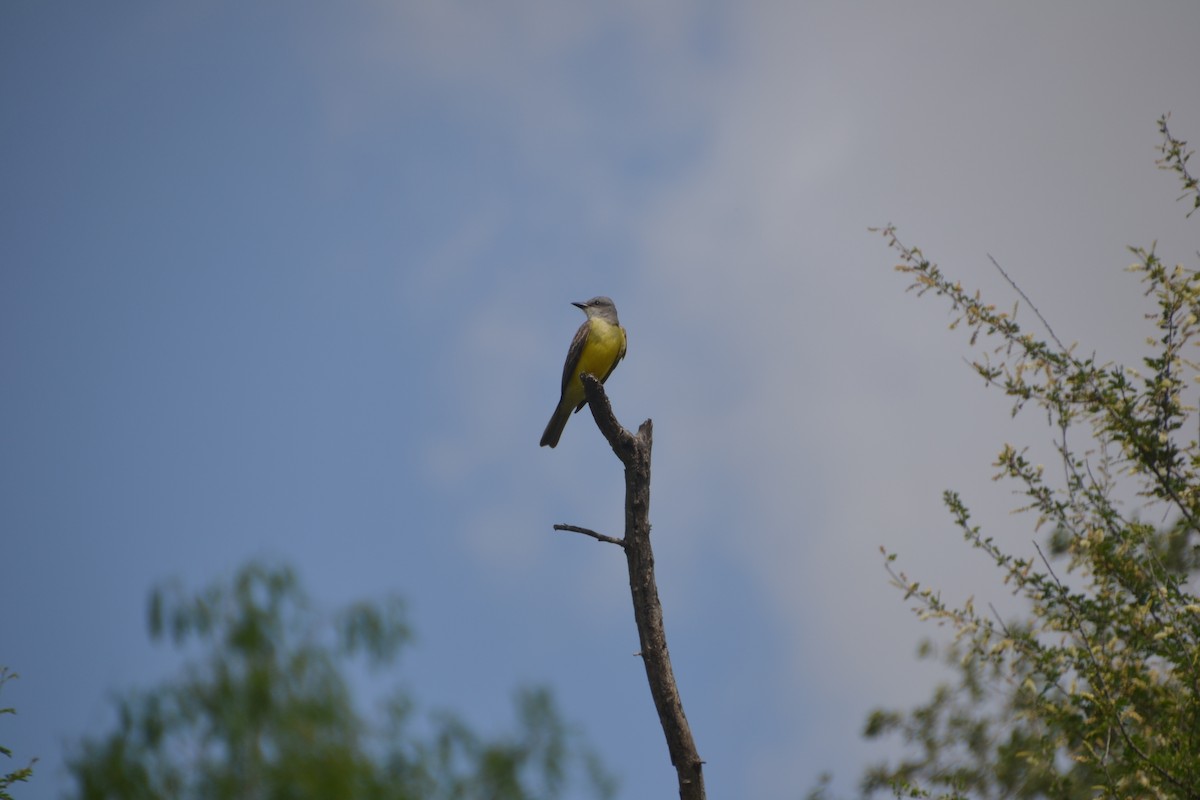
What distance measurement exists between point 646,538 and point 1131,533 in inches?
130

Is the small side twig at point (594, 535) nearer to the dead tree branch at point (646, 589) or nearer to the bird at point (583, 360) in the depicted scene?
the dead tree branch at point (646, 589)

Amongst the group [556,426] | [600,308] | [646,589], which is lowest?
[646,589]

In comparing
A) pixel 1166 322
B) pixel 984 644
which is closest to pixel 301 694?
pixel 984 644

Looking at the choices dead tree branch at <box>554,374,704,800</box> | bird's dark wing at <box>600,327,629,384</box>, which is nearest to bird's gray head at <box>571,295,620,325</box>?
bird's dark wing at <box>600,327,629,384</box>

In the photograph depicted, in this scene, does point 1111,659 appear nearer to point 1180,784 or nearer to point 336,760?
point 1180,784

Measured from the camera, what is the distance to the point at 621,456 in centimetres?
809

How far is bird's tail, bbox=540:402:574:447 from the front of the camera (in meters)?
13.0

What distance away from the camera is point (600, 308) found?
1393 centimetres

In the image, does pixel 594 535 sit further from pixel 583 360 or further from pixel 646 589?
pixel 583 360

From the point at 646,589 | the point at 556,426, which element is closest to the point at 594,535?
the point at 646,589

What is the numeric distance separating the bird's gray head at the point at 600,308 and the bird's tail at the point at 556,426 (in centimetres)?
138

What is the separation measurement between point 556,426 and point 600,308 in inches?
71.2

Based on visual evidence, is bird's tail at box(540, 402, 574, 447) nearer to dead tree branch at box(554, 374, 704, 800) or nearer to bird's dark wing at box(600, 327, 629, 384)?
bird's dark wing at box(600, 327, 629, 384)

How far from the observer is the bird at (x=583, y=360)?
1288 centimetres
